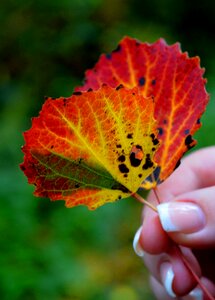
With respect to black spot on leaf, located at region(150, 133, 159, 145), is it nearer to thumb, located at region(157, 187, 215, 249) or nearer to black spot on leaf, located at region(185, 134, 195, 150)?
black spot on leaf, located at region(185, 134, 195, 150)

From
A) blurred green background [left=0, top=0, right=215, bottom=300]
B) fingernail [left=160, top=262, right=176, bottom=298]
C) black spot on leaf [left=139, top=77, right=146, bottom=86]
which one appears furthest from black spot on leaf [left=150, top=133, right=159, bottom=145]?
blurred green background [left=0, top=0, right=215, bottom=300]

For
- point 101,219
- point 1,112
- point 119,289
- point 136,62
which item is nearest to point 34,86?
point 1,112

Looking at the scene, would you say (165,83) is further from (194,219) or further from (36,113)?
(36,113)

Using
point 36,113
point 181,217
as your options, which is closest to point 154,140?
point 181,217

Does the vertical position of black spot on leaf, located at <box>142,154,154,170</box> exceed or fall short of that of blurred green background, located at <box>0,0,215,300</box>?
it falls short

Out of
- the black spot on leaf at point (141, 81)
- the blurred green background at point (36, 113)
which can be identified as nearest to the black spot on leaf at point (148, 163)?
the black spot on leaf at point (141, 81)

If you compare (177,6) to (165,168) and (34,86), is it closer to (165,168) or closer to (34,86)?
(34,86)
